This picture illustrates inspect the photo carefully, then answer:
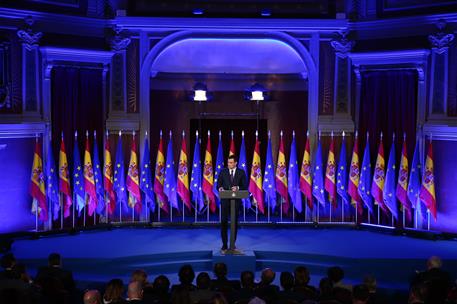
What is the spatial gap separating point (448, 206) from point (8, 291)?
26.1ft

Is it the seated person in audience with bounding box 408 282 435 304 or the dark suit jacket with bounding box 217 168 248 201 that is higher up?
the dark suit jacket with bounding box 217 168 248 201

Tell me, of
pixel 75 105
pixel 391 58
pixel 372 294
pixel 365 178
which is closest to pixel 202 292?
pixel 372 294

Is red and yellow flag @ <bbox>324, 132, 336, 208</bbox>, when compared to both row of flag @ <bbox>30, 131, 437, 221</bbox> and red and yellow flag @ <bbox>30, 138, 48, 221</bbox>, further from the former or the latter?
red and yellow flag @ <bbox>30, 138, 48, 221</bbox>

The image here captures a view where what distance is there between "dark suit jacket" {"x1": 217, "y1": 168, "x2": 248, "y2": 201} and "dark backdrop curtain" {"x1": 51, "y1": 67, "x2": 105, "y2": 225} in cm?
291

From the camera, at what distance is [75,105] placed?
39.1 feet

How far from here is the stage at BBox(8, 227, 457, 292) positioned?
973 centimetres

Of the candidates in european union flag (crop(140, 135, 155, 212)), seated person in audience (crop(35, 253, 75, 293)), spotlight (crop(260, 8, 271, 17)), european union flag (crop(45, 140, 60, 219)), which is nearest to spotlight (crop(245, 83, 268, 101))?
spotlight (crop(260, 8, 271, 17))

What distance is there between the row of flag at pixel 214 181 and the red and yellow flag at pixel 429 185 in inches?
4.2

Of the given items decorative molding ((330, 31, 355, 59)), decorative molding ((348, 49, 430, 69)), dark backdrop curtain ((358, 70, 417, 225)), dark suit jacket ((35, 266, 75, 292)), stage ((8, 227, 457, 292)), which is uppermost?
decorative molding ((330, 31, 355, 59))

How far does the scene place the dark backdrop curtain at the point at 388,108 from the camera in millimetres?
11891

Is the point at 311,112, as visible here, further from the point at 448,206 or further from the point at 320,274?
the point at 320,274

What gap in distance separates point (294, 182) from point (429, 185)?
2.19 meters

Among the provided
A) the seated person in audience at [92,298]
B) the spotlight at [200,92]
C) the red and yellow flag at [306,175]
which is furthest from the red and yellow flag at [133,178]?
the seated person in audience at [92,298]

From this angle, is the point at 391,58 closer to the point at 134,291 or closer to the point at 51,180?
the point at 51,180
